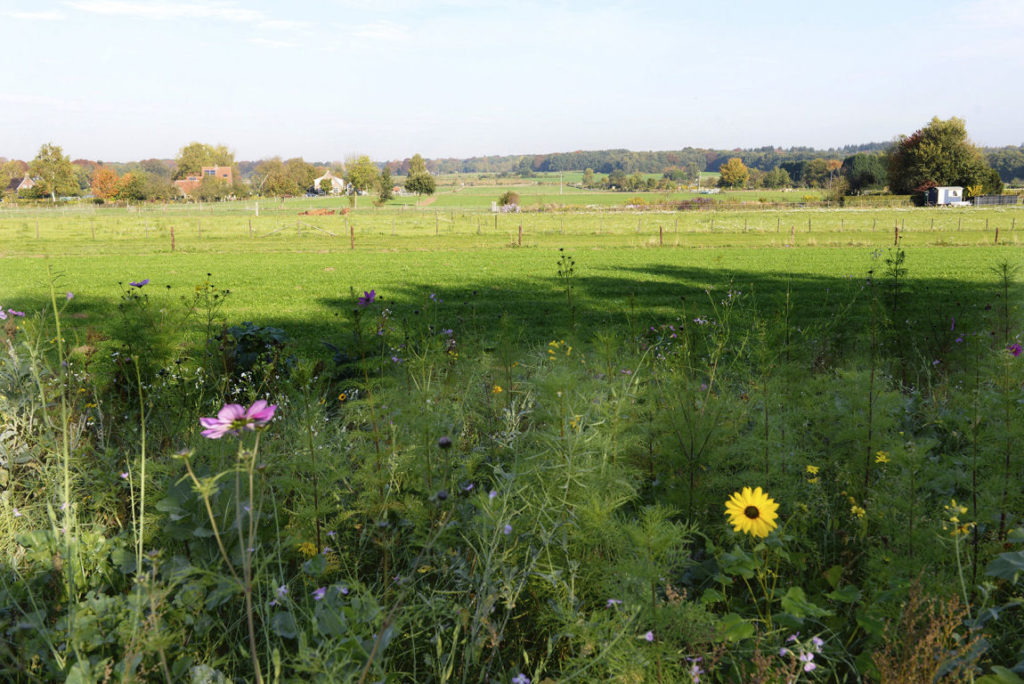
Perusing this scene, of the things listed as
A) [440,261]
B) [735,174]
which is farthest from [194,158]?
[440,261]

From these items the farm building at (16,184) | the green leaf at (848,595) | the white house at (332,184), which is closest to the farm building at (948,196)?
the green leaf at (848,595)

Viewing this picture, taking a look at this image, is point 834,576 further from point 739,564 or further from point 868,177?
point 868,177

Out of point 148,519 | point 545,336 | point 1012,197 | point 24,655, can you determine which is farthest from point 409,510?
point 1012,197

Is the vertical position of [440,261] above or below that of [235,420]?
below

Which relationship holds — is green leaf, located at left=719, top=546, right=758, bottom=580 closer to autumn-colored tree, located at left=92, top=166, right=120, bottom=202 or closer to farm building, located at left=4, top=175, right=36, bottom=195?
autumn-colored tree, located at left=92, top=166, right=120, bottom=202

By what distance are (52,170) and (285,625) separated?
112m

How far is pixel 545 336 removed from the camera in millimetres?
12453

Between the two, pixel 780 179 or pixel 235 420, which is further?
pixel 780 179

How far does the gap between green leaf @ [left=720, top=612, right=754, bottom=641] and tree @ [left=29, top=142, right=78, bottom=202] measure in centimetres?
10919

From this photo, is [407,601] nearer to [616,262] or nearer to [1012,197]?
[616,262]

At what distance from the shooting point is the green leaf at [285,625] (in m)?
2.04

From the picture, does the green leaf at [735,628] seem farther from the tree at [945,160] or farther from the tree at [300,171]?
the tree at [300,171]

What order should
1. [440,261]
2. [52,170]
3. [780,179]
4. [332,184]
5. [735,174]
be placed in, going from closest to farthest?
[440,261], [52,170], [332,184], [780,179], [735,174]

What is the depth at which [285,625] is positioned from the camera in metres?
2.11
